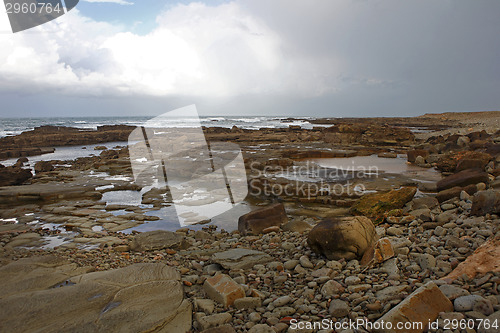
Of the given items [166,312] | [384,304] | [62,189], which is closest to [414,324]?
[384,304]

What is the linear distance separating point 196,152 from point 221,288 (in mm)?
19460

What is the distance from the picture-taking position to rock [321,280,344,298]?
3.49 m

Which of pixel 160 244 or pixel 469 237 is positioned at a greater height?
pixel 469 237

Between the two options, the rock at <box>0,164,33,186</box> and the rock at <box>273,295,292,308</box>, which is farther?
the rock at <box>0,164,33,186</box>

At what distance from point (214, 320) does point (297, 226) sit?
155 inches

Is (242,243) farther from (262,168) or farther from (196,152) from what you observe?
(196,152)

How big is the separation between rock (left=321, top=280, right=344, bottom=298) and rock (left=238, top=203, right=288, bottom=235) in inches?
122

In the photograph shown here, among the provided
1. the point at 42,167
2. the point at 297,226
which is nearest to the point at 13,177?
the point at 42,167

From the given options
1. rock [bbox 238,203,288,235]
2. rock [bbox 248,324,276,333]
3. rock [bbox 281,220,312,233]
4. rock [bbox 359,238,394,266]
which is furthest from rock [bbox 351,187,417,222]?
rock [bbox 248,324,276,333]

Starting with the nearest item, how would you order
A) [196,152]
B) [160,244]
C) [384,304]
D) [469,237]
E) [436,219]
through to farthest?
[384,304], [469,237], [436,219], [160,244], [196,152]

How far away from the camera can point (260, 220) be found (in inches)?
271

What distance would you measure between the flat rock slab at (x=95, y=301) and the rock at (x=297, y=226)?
3179 mm

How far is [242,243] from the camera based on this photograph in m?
6.02

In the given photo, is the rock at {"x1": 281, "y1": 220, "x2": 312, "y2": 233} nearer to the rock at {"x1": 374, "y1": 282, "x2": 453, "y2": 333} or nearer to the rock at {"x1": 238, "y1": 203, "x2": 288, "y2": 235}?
the rock at {"x1": 238, "y1": 203, "x2": 288, "y2": 235}
